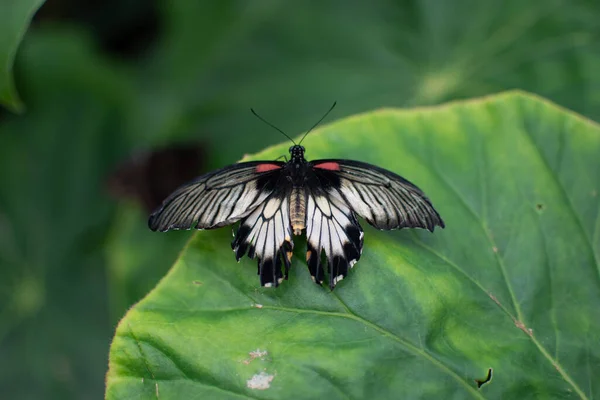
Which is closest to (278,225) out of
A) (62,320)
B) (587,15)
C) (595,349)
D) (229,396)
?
→ (229,396)

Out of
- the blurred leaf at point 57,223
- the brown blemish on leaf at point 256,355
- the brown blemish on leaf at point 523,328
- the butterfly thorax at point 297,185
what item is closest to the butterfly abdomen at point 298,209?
the butterfly thorax at point 297,185

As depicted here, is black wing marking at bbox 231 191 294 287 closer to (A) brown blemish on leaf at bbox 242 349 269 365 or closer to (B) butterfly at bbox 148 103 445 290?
(B) butterfly at bbox 148 103 445 290

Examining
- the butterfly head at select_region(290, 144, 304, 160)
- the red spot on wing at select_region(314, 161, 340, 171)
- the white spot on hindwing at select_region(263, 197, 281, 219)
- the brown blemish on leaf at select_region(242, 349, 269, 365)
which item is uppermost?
the butterfly head at select_region(290, 144, 304, 160)

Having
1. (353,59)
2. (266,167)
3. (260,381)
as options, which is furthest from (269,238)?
(353,59)

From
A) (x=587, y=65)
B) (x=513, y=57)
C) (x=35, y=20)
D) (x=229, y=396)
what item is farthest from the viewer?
(x=35, y=20)

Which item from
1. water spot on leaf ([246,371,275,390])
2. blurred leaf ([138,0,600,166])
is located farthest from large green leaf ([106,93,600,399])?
blurred leaf ([138,0,600,166])

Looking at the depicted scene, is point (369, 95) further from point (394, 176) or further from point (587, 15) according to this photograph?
point (394, 176)

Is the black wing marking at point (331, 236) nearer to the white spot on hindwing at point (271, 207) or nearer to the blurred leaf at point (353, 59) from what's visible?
the white spot on hindwing at point (271, 207)

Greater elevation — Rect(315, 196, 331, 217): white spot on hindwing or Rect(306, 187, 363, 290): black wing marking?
Rect(315, 196, 331, 217): white spot on hindwing
